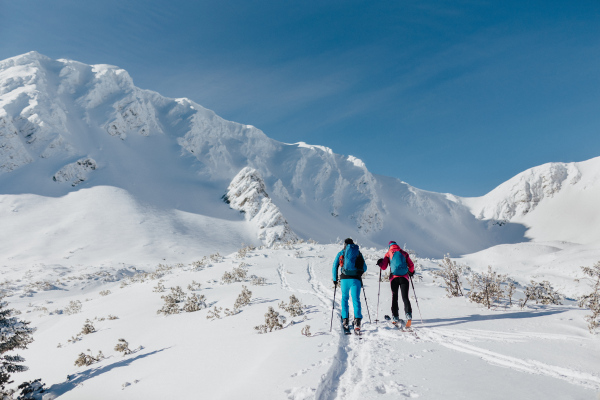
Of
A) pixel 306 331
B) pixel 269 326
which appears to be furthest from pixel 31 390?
pixel 306 331

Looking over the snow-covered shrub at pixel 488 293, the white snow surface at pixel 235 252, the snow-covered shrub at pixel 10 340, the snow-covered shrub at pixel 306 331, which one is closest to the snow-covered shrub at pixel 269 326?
the white snow surface at pixel 235 252

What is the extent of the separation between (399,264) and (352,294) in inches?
59.4

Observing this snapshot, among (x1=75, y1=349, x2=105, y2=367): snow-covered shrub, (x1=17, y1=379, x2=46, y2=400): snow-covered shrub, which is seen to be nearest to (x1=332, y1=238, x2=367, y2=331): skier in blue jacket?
(x1=75, y1=349, x2=105, y2=367): snow-covered shrub

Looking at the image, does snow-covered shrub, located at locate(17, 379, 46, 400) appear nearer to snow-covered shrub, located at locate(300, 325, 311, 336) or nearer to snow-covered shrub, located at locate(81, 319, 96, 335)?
snow-covered shrub, located at locate(81, 319, 96, 335)

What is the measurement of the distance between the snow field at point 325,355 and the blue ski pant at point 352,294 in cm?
46

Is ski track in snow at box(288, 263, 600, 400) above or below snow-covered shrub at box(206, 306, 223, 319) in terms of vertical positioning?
below

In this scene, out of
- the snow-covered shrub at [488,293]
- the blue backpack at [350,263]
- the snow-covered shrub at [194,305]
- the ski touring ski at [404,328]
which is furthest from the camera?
the snow-covered shrub at [194,305]

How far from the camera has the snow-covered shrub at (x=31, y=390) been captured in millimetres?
6094

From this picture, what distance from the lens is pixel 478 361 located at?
4906 mm

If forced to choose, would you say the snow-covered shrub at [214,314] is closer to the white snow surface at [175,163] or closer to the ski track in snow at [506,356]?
the ski track in snow at [506,356]

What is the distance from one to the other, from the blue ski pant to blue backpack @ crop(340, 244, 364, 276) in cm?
19

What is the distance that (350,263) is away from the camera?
24.0 ft

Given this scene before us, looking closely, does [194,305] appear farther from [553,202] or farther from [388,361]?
[553,202]

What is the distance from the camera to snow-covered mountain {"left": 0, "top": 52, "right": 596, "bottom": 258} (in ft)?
152
